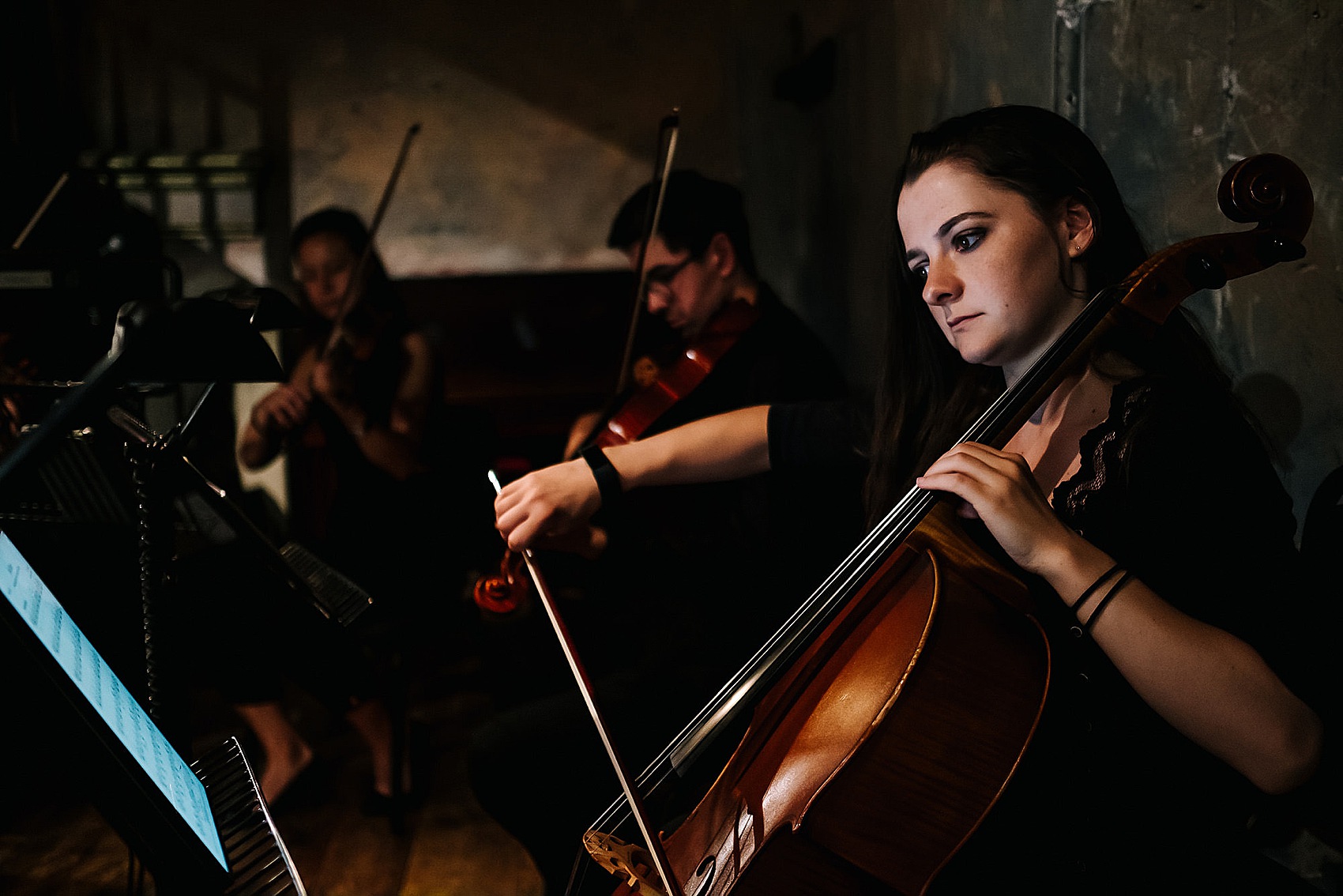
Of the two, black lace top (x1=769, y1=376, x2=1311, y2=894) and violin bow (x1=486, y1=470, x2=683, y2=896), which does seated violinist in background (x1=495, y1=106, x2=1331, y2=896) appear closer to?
black lace top (x1=769, y1=376, x2=1311, y2=894)

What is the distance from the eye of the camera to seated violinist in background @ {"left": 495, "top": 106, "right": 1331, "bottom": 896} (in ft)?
2.60

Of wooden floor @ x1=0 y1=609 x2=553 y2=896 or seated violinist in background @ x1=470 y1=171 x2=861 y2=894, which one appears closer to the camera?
seated violinist in background @ x1=470 y1=171 x2=861 y2=894

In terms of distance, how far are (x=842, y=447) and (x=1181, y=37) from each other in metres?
0.69

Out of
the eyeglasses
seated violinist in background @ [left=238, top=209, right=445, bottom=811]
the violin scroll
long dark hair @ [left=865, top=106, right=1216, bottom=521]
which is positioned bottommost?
seated violinist in background @ [left=238, top=209, right=445, bottom=811]

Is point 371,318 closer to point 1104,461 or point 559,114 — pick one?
point 559,114

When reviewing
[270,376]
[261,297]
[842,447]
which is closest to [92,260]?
[261,297]

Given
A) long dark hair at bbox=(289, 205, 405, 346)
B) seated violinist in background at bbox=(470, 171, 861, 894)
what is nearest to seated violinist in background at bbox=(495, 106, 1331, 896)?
seated violinist in background at bbox=(470, 171, 861, 894)

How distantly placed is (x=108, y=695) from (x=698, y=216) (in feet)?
4.88

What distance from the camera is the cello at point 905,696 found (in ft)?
2.63

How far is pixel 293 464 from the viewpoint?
388 cm

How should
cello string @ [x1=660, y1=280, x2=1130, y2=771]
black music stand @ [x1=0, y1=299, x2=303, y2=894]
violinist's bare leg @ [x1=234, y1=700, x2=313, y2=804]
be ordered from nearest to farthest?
black music stand @ [x1=0, y1=299, x2=303, y2=894]
cello string @ [x1=660, y1=280, x2=1130, y2=771]
violinist's bare leg @ [x1=234, y1=700, x2=313, y2=804]

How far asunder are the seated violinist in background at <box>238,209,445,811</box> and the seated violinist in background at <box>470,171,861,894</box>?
40cm

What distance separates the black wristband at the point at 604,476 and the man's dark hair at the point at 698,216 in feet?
2.80

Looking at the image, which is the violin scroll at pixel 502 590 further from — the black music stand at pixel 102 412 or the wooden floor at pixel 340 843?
the wooden floor at pixel 340 843
